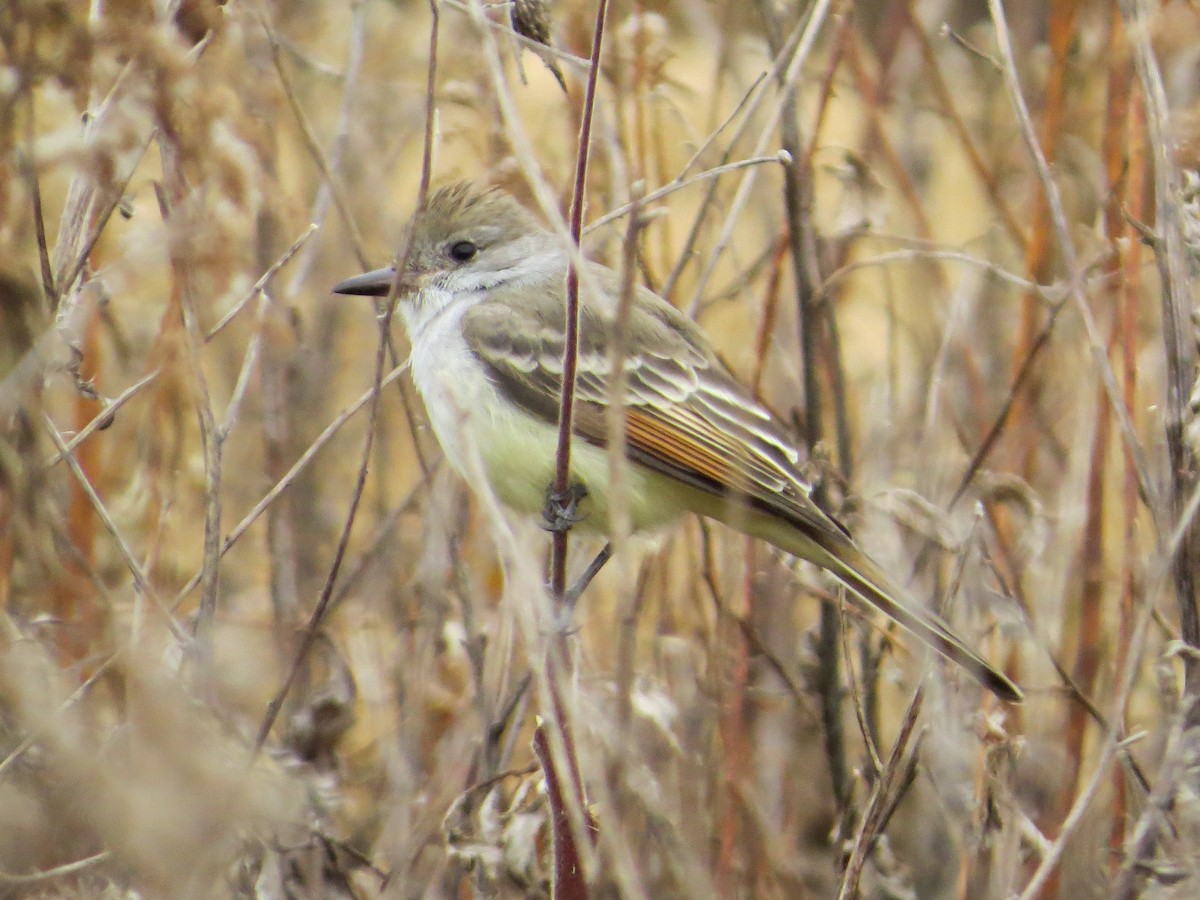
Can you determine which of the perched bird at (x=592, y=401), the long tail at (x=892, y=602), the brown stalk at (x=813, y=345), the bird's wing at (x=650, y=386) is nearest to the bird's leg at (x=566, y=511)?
the perched bird at (x=592, y=401)

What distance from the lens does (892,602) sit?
3.18 metres

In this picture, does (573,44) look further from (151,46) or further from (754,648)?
(151,46)

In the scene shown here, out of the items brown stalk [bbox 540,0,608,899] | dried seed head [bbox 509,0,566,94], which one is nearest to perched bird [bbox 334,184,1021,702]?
brown stalk [bbox 540,0,608,899]

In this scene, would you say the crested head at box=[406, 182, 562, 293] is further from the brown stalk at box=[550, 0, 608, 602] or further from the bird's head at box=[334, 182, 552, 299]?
the brown stalk at box=[550, 0, 608, 602]

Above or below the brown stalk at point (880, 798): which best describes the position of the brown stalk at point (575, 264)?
above

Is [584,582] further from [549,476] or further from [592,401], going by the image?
[592,401]

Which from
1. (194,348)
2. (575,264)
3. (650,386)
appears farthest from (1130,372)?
(194,348)

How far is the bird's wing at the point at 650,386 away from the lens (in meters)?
3.54

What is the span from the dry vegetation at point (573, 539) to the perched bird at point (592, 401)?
15 cm

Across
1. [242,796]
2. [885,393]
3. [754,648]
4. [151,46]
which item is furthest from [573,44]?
[242,796]

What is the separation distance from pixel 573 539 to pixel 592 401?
19.4 inches

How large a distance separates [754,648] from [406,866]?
49.1 inches

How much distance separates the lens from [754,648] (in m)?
3.86

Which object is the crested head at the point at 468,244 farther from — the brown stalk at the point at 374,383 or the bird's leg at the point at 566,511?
the brown stalk at the point at 374,383
